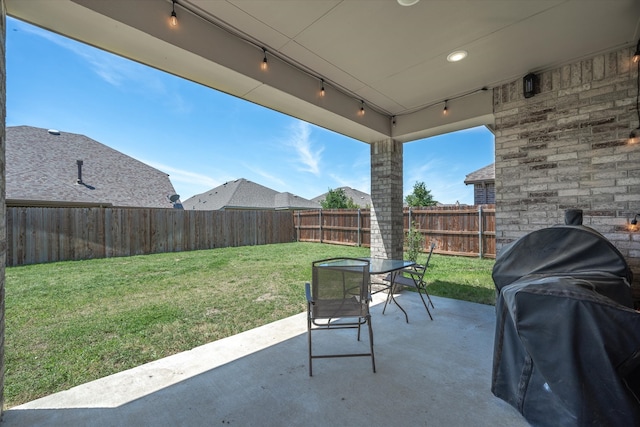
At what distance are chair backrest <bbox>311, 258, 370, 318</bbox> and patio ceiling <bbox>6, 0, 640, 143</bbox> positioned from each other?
2.00 metres

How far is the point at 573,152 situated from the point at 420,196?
16.0 m

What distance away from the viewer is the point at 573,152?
2.96 metres

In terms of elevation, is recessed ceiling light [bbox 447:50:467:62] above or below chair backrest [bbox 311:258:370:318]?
above

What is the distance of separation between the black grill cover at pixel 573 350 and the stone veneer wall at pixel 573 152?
4.30ft

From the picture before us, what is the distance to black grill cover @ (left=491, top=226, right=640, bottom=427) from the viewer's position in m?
1.21

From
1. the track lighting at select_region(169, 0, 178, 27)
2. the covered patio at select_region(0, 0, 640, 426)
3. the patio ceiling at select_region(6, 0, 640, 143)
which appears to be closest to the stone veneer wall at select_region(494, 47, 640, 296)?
the covered patio at select_region(0, 0, 640, 426)

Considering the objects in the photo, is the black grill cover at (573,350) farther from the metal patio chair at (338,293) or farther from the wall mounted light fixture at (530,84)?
the wall mounted light fixture at (530,84)

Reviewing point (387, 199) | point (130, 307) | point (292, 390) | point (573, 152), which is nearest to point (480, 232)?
point (387, 199)

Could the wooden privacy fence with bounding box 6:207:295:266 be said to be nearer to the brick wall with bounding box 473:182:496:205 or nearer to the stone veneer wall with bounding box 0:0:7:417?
the stone veneer wall with bounding box 0:0:7:417

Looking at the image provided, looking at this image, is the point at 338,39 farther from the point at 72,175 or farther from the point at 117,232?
the point at 72,175

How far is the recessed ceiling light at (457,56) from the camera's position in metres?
2.72

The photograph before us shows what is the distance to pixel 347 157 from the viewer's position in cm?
2631

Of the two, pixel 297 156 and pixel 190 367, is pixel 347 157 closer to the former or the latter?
pixel 297 156

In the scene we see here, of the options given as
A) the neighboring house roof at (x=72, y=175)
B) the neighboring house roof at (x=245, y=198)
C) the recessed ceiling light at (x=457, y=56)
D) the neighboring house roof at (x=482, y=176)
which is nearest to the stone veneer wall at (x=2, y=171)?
the recessed ceiling light at (x=457, y=56)
